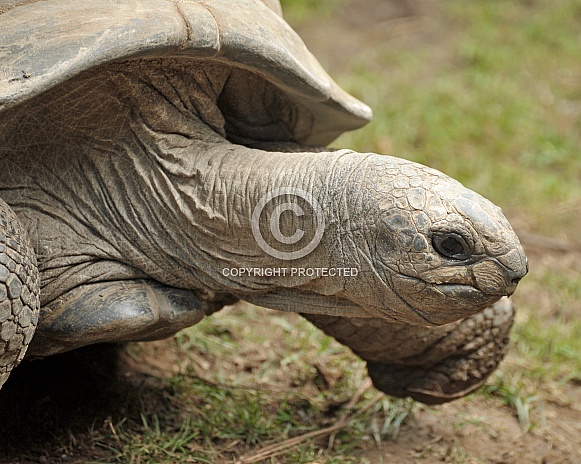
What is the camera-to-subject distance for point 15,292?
197cm

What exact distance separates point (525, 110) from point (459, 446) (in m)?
3.38

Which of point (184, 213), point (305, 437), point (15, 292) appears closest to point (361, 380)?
point (305, 437)

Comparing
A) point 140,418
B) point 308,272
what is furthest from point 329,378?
point 308,272

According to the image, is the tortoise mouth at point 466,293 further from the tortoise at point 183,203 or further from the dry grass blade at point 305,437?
the dry grass blade at point 305,437

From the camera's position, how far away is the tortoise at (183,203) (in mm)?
2049

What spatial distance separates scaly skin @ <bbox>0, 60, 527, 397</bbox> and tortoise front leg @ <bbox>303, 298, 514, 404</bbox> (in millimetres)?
373

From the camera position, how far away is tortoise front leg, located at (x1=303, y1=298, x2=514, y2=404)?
2701mm

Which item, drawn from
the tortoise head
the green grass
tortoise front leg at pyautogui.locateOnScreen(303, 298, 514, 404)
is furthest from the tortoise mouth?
the green grass

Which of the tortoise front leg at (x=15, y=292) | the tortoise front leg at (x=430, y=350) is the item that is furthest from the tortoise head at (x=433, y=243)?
the tortoise front leg at (x=15, y=292)

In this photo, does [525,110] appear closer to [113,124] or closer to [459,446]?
[459,446]

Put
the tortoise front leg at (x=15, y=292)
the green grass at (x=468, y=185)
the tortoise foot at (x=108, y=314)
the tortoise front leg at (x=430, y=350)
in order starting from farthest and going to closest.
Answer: the green grass at (x=468, y=185), the tortoise front leg at (x=430, y=350), the tortoise foot at (x=108, y=314), the tortoise front leg at (x=15, y=292)

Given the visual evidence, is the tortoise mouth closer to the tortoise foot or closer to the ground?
the tortoise foot

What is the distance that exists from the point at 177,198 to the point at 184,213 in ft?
0.16

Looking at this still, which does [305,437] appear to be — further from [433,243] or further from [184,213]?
[433,243]
